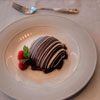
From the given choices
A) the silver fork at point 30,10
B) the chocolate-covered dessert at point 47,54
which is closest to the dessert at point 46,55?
the chocolate-covered dessert at point 47,54

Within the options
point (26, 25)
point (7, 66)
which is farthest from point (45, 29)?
point (7, 66)

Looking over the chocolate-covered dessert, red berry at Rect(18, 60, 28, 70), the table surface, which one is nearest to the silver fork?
the table surface

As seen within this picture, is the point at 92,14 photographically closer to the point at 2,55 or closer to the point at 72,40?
the point at 72,40

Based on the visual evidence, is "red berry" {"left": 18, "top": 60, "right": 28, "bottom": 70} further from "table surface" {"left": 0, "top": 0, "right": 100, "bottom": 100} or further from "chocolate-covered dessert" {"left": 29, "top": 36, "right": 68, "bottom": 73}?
"table surface" {"left": 0, "top": 0, "right": 100, "bottom": 100}

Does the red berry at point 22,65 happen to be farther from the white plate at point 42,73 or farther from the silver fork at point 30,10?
the silver fork at point 30,10

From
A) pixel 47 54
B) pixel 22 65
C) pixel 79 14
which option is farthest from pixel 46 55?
pixel 79 14
